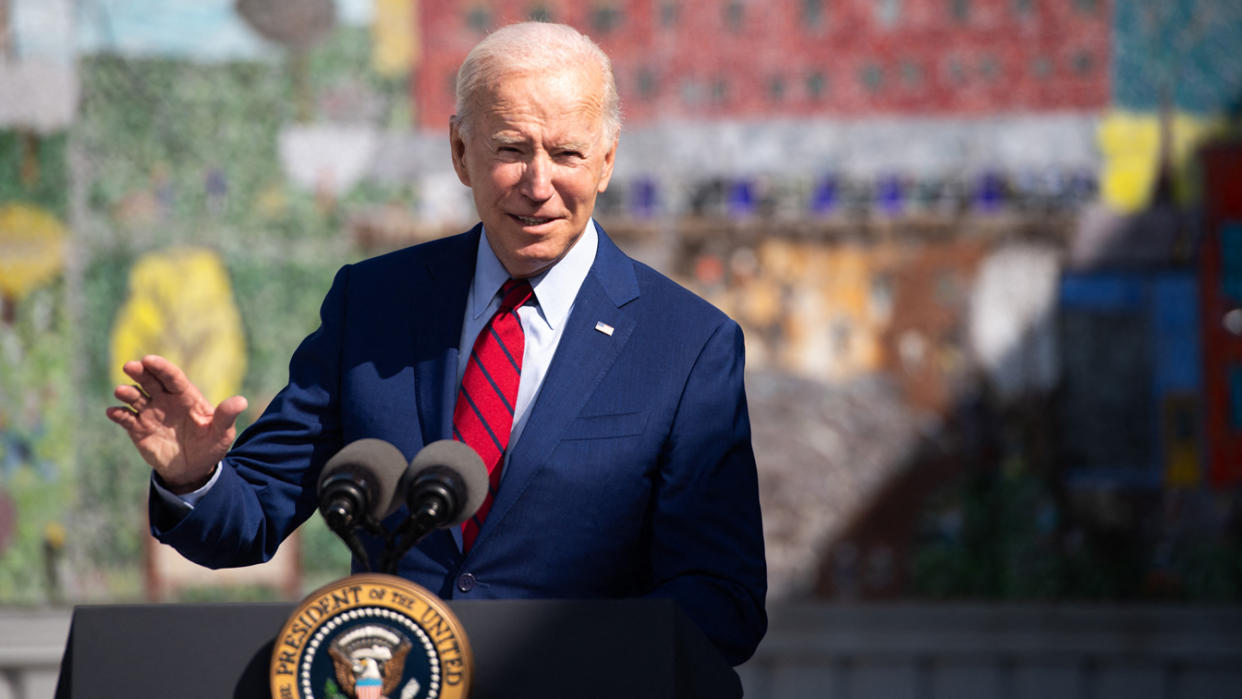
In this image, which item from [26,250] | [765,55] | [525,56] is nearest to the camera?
[525,56]

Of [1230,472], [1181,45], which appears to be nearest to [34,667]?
[1230,472]

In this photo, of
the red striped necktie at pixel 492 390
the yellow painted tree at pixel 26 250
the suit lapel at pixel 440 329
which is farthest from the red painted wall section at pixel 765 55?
the red striped necktie at pixel 492 390

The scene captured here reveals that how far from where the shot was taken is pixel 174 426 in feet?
5.30

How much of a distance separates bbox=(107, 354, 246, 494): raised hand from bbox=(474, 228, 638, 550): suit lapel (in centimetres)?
34

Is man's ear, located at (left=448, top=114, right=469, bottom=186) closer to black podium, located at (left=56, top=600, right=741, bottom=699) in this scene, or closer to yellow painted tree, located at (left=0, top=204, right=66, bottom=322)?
black podium, located at (left=56, top=600, right=741, bottom=699)

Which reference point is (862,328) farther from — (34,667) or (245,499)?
(245,499)

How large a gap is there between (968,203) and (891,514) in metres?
1.30

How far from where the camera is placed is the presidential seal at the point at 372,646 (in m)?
1.31

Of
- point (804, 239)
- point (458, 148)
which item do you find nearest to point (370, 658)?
point (458, 148)

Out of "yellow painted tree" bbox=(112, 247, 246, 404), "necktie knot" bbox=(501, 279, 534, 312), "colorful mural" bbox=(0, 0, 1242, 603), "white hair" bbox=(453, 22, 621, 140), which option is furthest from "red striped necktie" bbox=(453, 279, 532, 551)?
"yellow painted tree" bbox=(112, 247, 246, 404)

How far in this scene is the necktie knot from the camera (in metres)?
1.85

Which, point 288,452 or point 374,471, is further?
point 288,452

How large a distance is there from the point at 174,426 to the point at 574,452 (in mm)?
465

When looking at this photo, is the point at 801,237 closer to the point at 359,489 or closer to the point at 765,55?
the point at 765,55
